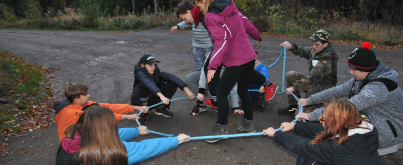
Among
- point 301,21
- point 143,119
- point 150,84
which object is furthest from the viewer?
point 301,21

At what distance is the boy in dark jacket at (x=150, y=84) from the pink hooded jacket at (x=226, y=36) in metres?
1.22

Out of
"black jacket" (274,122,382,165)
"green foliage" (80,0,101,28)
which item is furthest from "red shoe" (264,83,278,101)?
"green foliage" (80,0,101,28)

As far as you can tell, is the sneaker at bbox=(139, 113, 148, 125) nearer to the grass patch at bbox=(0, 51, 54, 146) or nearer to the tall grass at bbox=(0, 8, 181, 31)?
the grass patch at bbox=(0, 51, 54, 146)

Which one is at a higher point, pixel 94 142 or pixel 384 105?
pixel 384 105

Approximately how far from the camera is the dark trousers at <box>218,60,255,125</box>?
10.9ft

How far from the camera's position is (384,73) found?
271 centimetres

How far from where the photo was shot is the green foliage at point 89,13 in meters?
18.4

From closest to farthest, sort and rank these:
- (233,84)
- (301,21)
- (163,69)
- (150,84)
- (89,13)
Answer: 1. (233,84)
2. (150,84)
3. (163,69)
4. (301,21)
5. (89,13)

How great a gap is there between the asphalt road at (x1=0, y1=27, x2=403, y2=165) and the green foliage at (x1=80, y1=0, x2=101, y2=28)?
527 cm

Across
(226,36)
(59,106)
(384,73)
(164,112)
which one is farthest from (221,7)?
(164,112)

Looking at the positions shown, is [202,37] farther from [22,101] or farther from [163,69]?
[22,101]

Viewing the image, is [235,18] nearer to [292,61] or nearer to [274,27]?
[292,61]

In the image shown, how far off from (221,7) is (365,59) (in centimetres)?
166

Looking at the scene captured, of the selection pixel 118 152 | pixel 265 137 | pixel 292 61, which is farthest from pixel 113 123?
pixel 292 61
